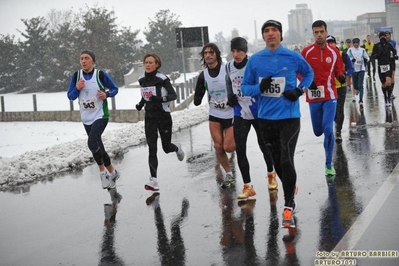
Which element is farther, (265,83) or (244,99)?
(244,99)

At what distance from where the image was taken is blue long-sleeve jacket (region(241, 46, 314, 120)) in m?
6.04

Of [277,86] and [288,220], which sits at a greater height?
[277,86]

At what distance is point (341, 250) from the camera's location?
4.94 m

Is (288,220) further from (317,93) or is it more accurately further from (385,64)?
(385,64)

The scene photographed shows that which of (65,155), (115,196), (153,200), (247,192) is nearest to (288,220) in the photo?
(247,192)

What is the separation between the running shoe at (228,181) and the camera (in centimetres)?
806

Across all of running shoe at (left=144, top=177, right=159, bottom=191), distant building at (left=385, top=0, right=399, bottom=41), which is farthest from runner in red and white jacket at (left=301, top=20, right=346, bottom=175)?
distant building at (left=385, top=0, right=399, bottom=41)

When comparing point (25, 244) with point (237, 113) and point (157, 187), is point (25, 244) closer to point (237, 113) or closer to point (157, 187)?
point (157, 187)

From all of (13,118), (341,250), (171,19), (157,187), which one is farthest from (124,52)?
(341,250)

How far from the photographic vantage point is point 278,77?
606 centimetres

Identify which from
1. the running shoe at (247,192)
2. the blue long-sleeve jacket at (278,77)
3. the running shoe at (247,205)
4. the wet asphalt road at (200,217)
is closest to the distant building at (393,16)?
the wet asphalt road at (200,217)

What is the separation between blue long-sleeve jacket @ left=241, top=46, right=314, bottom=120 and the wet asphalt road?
1.12m

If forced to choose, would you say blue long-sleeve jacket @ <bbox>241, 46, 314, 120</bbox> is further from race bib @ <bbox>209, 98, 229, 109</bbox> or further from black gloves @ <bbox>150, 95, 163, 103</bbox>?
black gloves @ <bbox>150, 95, 163, 103</bbox>

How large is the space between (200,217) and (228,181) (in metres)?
1.70
